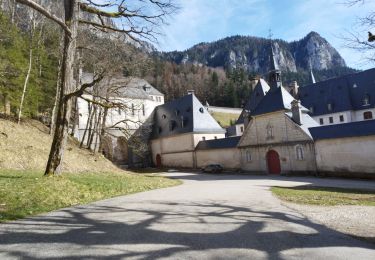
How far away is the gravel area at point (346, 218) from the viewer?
8.09m

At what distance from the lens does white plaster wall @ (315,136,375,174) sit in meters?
25.8

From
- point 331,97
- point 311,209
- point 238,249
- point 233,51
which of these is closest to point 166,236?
point 238,249

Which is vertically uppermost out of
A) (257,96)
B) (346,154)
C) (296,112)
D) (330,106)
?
(257,96)

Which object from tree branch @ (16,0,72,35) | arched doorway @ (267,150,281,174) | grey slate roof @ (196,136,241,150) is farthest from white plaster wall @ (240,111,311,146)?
tree branch @ (16,0,72,35)

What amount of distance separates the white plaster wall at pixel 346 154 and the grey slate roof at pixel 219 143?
1021 cm

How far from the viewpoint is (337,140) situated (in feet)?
90.7

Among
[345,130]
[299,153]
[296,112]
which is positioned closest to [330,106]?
[296,112]

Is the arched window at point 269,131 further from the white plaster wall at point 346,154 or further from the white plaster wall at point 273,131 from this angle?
the white plaster wall at point 346,154

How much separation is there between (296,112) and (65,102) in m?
23.6

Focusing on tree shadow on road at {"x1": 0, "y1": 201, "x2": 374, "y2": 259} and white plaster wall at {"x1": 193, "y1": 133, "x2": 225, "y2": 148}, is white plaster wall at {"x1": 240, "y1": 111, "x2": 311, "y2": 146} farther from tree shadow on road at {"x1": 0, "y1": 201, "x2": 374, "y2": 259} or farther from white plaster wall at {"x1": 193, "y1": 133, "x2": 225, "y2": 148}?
tree shadow on road at {"x1": 0, "y1": 201, "x2": 374, "y2": 259}

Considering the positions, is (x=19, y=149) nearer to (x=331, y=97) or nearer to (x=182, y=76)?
(x=331, y=97)

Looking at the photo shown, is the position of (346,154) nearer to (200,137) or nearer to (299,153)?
(299,153)

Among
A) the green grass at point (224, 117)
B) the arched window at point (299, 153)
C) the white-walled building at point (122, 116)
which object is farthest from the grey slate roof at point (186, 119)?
the green grass at point (224, 117)

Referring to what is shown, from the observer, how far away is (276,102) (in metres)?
33.1
